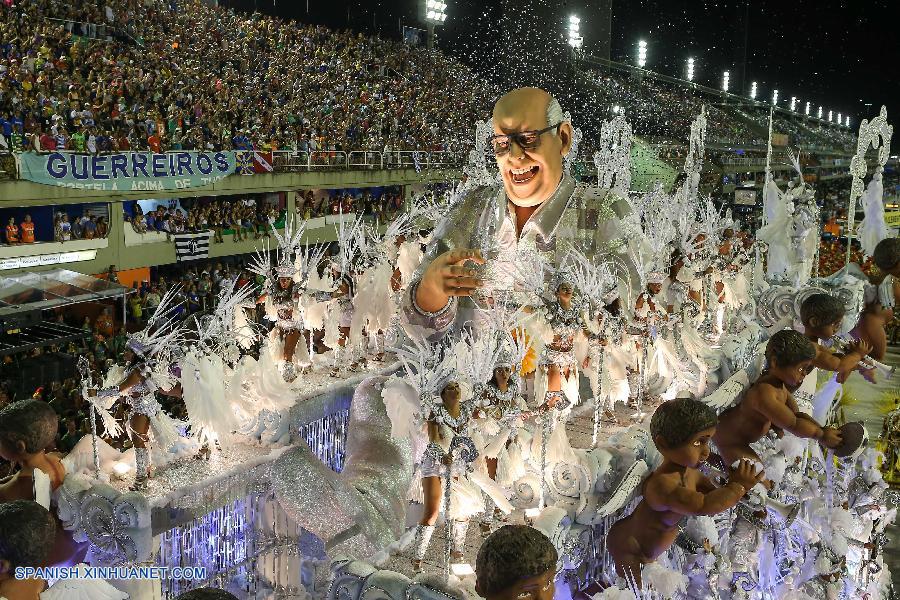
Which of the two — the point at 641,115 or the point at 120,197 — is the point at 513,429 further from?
the point at 641,115

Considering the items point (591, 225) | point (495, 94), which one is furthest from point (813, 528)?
point (495, 94)

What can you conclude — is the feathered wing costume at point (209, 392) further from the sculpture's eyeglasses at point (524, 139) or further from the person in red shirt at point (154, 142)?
the person in red shirt at point (154, 142)

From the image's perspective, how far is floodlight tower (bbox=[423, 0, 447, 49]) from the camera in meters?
26.7

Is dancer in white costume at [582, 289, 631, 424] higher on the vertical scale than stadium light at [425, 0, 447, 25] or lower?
lower

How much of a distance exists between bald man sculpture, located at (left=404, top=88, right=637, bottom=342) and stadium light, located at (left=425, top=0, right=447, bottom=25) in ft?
74.0

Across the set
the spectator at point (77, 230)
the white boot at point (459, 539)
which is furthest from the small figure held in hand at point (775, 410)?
the spectator at point (77, 230)

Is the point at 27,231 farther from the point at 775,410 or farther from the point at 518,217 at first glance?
the point at 775,410

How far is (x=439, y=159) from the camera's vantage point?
20.1m

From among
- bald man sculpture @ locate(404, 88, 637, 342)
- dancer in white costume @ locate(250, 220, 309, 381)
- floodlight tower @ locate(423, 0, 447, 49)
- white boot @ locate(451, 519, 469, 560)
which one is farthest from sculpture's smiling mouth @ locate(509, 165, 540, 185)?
floodlight tower @ locate(423, 0, 447, 49)

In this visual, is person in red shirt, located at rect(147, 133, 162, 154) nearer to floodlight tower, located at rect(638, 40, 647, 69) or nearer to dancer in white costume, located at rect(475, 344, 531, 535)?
dancer in white costume, located at rect(475, 344, 531, 535)

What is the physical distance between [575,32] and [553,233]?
15101 millimetres

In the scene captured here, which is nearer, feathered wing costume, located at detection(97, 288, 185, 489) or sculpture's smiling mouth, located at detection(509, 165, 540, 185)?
feathered wing costume, located at detection(97, 288, 185, 489)

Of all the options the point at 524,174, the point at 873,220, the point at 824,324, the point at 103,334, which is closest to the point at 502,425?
the point at 524,174

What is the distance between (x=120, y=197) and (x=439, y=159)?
890cm
